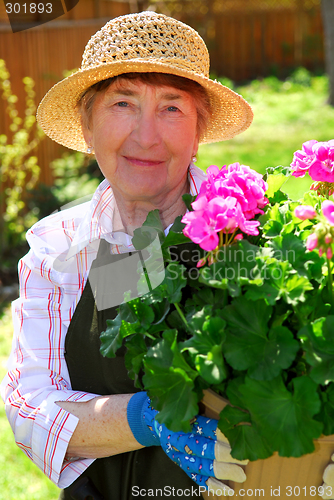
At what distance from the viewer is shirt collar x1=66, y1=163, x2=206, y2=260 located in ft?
5.92

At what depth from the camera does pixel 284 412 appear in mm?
1063

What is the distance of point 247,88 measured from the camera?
1427 cm

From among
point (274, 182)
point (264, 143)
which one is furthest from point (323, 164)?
point (264, 143)

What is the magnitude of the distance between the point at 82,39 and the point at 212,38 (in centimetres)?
1083

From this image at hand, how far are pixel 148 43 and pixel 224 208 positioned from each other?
82 centimetres

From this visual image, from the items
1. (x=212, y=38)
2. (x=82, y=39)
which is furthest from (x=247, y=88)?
(x=82, y=39)

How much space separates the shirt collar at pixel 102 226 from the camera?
1806 mm

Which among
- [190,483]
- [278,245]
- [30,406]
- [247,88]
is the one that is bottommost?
[247,88]

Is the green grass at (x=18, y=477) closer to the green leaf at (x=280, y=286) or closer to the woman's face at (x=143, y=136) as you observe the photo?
the woman's face at (x=143, y=136)

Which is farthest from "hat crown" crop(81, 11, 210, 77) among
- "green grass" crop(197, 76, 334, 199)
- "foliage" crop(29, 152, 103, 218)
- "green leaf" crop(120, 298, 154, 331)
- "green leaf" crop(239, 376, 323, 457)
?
"foliage" crop(29, 152, 103, 218)

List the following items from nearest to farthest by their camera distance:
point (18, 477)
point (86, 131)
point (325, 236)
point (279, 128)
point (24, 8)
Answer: point (325, 236) → point (86, 131) → point (18, 477) → point (24, 8) → point (279, 128)

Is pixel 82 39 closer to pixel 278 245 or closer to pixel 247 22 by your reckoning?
pixel 278 245

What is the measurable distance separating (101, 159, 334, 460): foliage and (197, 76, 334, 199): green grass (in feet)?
13.7

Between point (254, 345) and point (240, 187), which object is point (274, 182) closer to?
point (240, 187)
